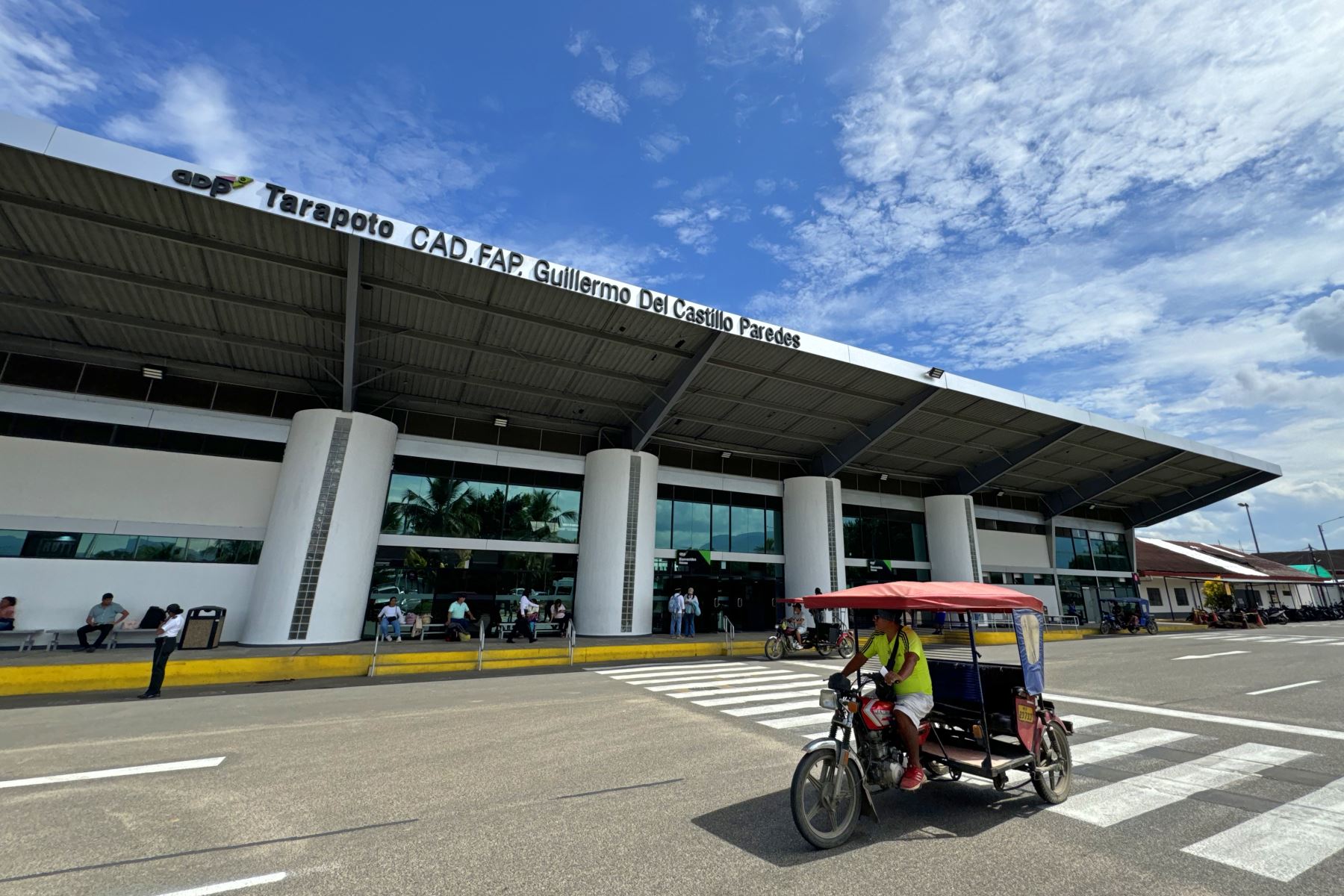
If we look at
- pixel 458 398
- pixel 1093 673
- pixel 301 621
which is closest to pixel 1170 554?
pixel 1093 673

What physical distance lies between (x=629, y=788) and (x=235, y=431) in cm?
2011

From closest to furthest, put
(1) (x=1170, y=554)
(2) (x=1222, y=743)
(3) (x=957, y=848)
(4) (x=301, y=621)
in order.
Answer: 1. (3) (x=957, y=848)
2. (2) (x=1222, y=743)
3. (4) (x=301, y=621)
4. (1) (x=1170, y=554)

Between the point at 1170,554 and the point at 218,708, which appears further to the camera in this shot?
the point at 1170,554

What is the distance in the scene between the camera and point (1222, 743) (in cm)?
705

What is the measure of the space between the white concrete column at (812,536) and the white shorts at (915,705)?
21.0m

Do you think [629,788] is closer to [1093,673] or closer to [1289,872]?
[1289,872]

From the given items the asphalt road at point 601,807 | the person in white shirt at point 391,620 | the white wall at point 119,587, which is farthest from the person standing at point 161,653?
the white wall at point 119,587

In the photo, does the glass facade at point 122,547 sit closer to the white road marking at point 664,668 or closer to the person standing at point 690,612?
Result: the white road marking at point 664,668

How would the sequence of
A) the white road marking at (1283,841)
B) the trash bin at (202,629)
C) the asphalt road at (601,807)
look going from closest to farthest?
the asphalt road at (601,807) → the white road marking at (1283,841) → the trash bin at (202,629)

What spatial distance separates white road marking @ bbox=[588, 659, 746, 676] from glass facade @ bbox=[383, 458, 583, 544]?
26.9 ft

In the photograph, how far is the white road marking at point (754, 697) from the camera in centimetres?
986

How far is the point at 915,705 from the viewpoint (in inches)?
188

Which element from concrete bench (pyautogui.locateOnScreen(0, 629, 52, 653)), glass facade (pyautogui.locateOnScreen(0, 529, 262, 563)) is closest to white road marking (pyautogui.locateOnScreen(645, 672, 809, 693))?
glass facade (pyautogui.locateOnScreen(0, 529, 262, 563))

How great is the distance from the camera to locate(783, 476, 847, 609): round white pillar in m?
25.5
